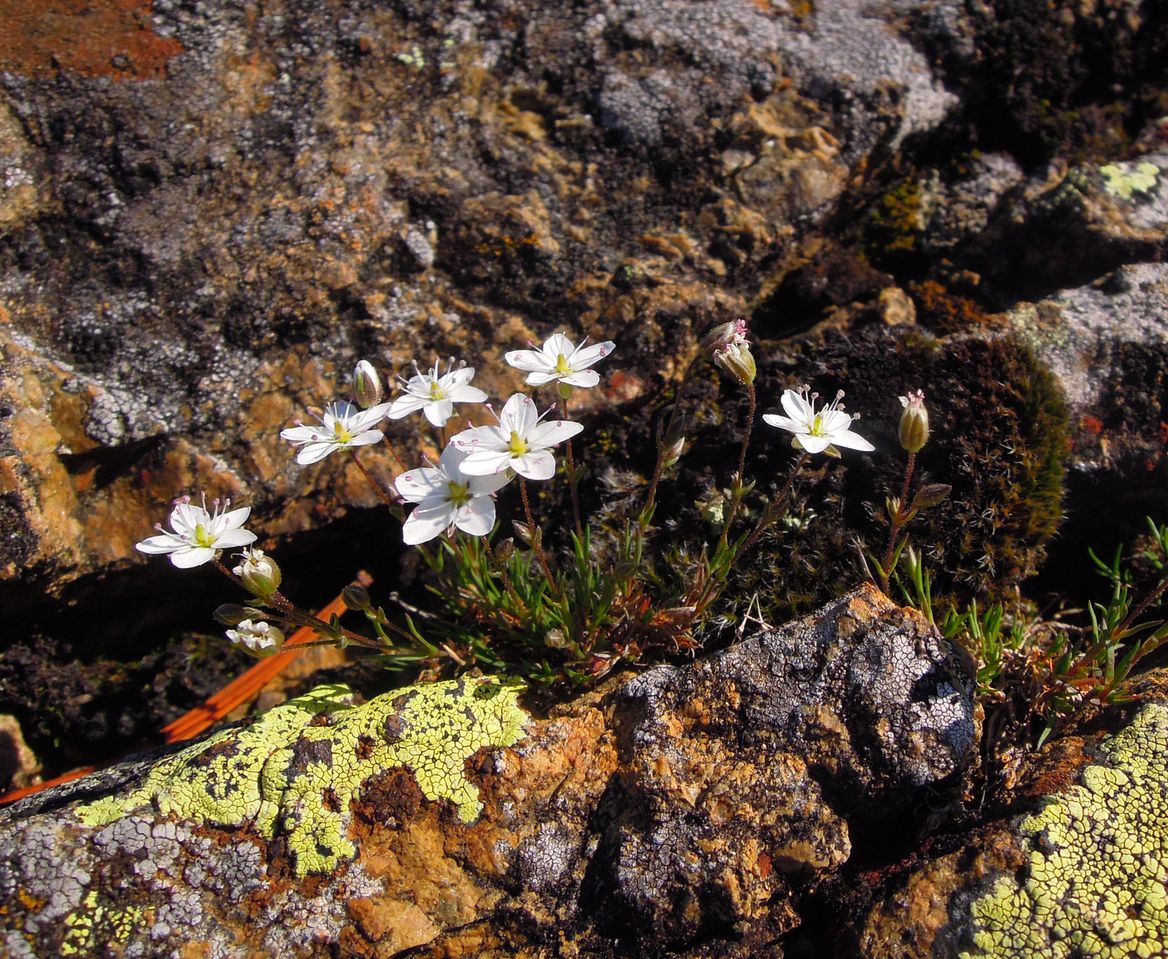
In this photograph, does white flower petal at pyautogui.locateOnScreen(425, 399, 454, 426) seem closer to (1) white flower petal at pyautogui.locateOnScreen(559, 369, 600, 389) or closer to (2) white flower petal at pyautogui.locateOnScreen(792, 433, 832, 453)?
(1) white flower petal at pyautogui.locateOnScreen(559, 369, 600, 389)

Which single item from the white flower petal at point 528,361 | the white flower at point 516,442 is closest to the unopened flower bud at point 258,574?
the white flower at point 516,442

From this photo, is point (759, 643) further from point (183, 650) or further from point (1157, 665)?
point (183, 650)

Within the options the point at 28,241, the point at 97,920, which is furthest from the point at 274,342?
the point at 97,920

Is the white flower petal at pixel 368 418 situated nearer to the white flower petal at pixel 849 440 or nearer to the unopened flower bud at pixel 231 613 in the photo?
→ the unopened flower bud at pixel 231 613

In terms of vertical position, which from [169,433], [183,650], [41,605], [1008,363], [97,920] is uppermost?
[1008,363]

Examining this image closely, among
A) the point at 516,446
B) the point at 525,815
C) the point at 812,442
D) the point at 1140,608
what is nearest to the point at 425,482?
the point at 516,446

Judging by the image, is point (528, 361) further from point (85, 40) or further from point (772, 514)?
point (85, 40)
